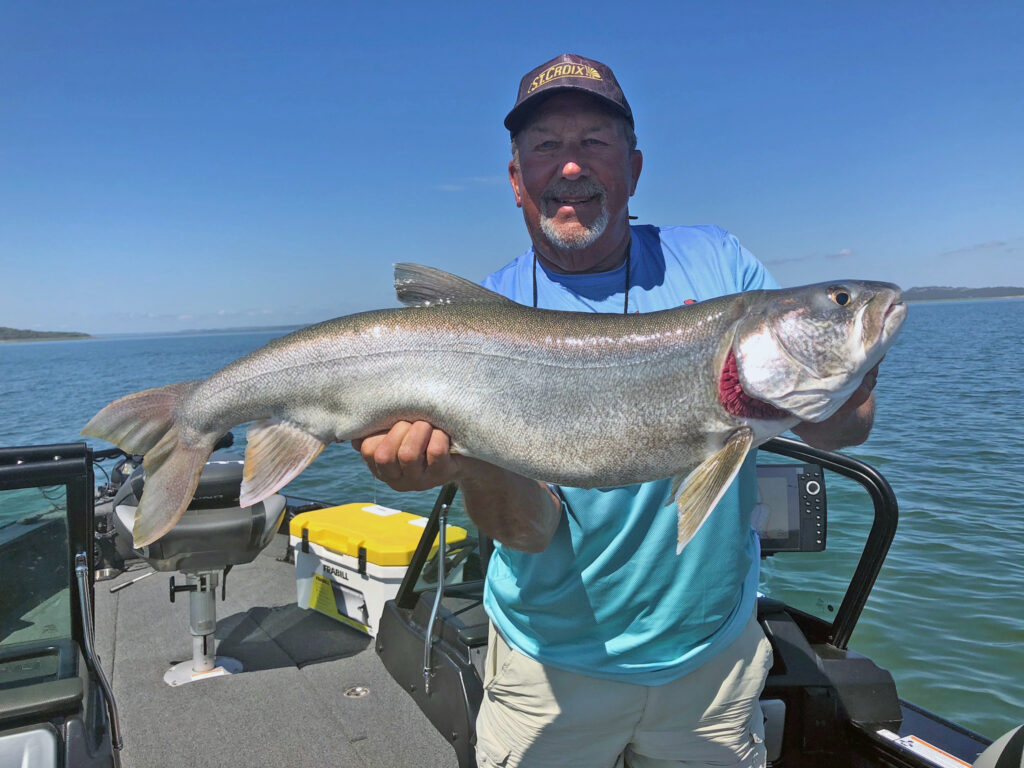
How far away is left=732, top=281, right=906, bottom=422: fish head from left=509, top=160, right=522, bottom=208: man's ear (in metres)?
1.36

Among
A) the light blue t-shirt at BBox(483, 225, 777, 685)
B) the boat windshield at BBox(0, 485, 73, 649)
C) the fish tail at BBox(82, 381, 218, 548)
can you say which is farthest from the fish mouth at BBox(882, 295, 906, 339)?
the boat windshield at BBox(0, 485, 73, 649)

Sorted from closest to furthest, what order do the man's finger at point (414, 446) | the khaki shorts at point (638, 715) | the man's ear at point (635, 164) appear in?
the man's finger at point (414, 446), the khaki shorts at point (638, 715), the man's ear at point (635, 164)

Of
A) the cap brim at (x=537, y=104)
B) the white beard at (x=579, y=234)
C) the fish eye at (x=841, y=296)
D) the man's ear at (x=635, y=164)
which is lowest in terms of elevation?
the fish eye at (x=841, y=296)

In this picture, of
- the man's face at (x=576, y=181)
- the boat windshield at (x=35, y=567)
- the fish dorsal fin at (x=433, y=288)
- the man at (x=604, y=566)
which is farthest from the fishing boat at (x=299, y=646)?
the man's face at (x=576, y=181)

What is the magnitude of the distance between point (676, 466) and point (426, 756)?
3.23 metres

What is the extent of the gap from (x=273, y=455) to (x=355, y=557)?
3437mm

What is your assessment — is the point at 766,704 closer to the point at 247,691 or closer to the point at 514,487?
the point at 514,487

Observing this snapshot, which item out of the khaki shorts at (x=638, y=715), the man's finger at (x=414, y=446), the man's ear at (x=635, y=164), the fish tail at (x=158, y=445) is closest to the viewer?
the man's finger at (x=414, y=446)

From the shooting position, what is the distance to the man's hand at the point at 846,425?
8.29 feet

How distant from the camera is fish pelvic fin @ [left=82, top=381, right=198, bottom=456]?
2.57m

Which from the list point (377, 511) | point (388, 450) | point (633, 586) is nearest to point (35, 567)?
point (388, 450)

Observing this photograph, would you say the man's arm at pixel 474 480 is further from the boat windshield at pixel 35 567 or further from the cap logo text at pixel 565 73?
the cap logo text at pixel 565 73

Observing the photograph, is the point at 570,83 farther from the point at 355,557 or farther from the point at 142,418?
the point at 355,557

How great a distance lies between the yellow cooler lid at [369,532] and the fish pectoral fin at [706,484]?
3.47 metres
